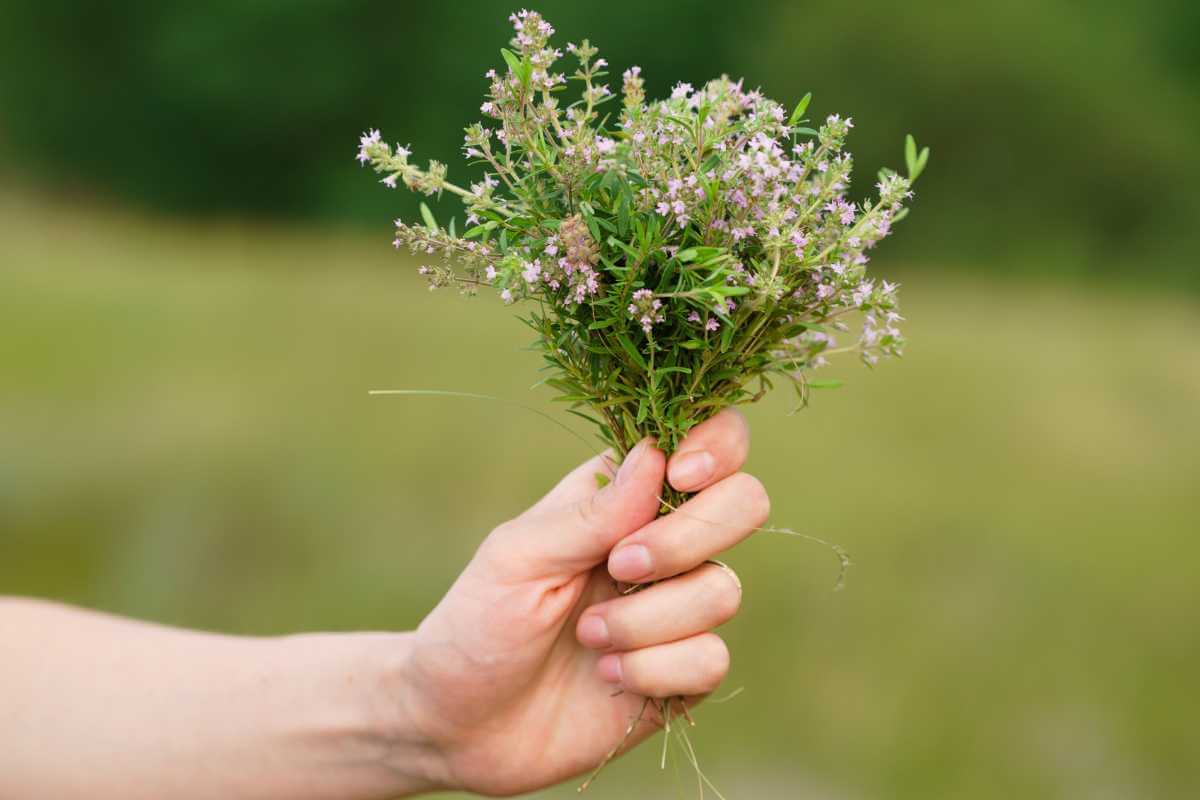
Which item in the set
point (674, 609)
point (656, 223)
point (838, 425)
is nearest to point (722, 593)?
point (674, 609)

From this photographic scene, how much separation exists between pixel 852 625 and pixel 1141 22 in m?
6.02

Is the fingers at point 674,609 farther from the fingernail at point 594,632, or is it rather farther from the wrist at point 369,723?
the wrist at point 369,723

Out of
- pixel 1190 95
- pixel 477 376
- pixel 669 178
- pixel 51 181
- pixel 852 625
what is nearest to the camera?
pixel 669 178

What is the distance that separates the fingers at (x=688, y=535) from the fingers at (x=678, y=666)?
99 mm

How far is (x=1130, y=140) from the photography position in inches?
298

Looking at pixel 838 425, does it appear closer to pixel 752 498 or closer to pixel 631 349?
pixel 752 498

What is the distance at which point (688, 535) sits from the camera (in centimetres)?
136

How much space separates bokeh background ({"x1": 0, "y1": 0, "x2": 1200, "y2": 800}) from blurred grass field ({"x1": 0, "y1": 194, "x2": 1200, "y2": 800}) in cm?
1

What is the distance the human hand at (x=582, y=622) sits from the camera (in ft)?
4.50

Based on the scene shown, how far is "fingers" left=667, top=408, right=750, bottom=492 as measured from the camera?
1.36 m

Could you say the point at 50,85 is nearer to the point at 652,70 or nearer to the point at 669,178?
the point at 652,70

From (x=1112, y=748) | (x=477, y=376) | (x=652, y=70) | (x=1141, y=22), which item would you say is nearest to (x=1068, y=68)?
(x=1141, y=22)

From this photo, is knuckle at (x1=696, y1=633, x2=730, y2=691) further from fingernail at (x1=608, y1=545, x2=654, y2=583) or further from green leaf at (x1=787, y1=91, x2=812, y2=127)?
green leaf at (x1=787, y1=91, x2=812, y2=127)

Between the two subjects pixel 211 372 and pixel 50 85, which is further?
pixel 50 85
